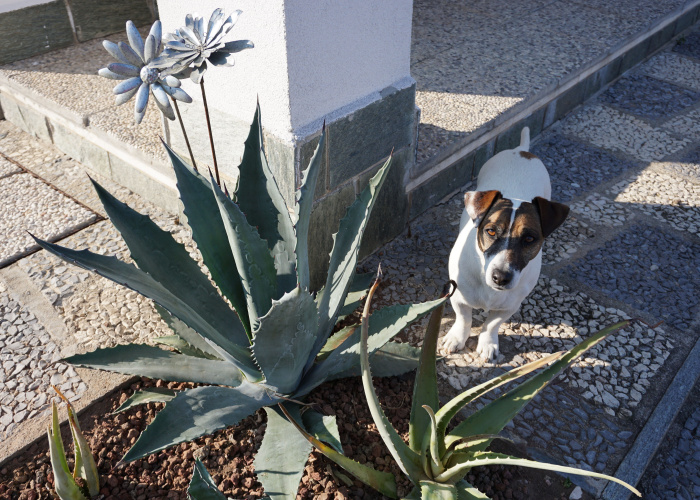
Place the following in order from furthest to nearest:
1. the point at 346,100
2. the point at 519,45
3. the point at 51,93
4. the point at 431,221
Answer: the point at 519,45 → the point at 51,93 → the point at 431,221 → the point at 346,100

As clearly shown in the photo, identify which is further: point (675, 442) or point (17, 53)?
point (17, 53)

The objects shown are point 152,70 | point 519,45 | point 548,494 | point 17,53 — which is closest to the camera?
point 152,70

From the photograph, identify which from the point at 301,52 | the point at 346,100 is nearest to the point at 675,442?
the point at 346,100

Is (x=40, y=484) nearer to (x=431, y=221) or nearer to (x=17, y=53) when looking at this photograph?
(x=431, y=221)

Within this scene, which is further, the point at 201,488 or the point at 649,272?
the point at 649,272

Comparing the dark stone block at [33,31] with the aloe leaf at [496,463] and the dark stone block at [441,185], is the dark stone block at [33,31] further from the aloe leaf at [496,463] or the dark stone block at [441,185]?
the aloe leaf at [496,463]

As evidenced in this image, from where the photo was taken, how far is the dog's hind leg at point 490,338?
8.77ft

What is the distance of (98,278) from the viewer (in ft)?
9.78

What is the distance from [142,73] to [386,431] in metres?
1.33

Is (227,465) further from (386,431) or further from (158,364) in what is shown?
(386,431)

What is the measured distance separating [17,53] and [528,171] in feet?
11.8

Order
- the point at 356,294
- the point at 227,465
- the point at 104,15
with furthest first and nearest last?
the point at 104,15 < the point at 356,294 < the point at 227,465

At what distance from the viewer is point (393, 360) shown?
242 centimetres

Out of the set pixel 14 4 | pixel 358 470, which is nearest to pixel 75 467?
pixel 358 470
